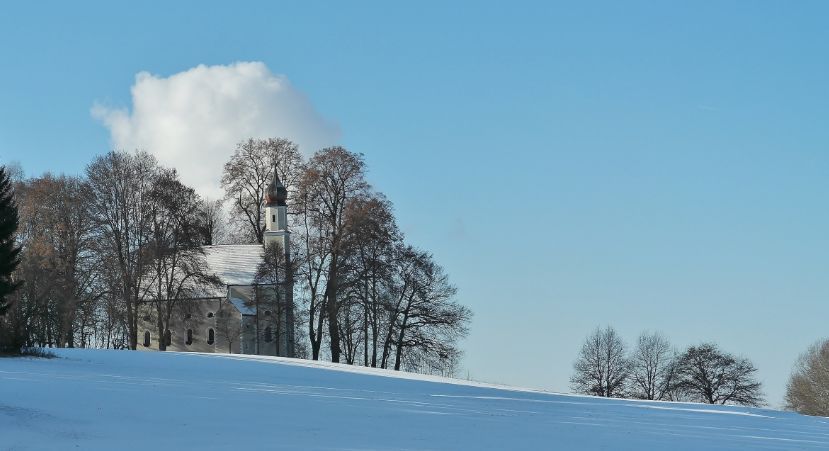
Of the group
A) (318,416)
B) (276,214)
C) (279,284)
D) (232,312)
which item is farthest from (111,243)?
(318,416)

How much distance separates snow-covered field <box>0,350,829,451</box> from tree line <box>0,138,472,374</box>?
730 inches

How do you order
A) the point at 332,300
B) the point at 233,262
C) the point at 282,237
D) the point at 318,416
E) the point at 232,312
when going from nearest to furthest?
the point at 318,416 → the point at 332,300 → the point at 282,237 → the point at 233,262 → the point at 232,312

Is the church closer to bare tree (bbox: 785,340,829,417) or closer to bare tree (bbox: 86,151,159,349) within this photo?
bare tree (bbox: 86,151,159,349)

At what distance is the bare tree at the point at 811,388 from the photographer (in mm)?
68188

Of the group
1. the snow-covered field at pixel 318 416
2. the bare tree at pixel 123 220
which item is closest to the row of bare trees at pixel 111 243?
the bare tree at pixel 123 220

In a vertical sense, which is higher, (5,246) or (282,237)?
(282,237)

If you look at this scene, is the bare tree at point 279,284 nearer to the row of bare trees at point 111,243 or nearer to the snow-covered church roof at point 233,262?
the row of bare trees at point 111,243

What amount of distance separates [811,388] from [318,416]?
53074mm

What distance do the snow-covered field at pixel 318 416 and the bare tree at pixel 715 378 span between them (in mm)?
43172

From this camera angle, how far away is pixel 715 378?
260 feet

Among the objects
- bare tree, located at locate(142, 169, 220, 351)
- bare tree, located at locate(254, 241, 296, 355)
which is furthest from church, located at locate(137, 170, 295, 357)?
bare tree, located at locate(254, 241, 296, 355)

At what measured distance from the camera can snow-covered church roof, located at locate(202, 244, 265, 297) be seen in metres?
Answer: 71.1

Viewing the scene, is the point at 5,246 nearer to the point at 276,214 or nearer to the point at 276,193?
the point at 276,193

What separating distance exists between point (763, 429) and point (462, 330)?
31.2m
